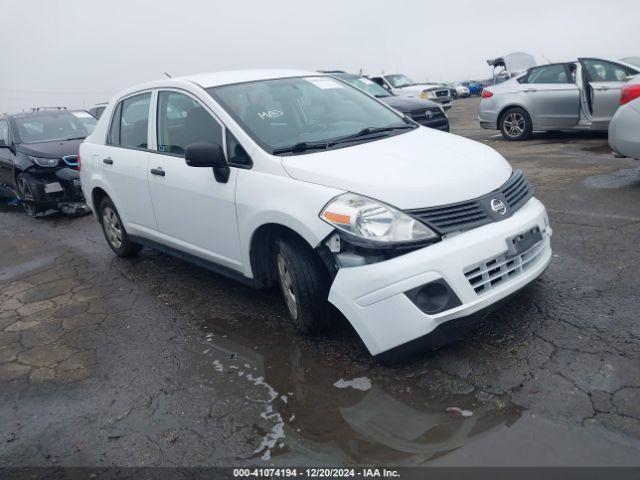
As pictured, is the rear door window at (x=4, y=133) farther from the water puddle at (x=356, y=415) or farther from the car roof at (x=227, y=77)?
the water puddle at (x=356, y=415)

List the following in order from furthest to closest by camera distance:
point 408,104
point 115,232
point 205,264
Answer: point 408,104 → point 115,232 → point 205,264

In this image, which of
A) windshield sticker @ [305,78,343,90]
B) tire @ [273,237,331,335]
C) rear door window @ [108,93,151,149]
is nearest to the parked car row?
windshield sticker @ [305,78,343,90]

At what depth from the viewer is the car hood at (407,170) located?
10.4 feet

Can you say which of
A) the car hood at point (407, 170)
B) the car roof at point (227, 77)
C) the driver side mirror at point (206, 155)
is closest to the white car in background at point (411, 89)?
the car roof at point (227, 77)

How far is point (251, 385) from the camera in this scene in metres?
3.34

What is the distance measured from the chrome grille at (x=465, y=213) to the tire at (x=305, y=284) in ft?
2.32

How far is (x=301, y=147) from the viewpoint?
378cm

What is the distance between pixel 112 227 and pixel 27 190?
3.81 m

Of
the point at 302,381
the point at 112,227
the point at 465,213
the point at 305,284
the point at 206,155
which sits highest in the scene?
the point at 206,155

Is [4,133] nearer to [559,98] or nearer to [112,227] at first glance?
[112,227]

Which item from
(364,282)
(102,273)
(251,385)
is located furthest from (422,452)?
(102,273)

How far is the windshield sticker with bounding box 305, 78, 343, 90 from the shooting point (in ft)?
15.3

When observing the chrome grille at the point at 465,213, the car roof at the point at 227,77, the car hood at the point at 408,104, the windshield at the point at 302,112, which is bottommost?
the car hood at the point at 408,104

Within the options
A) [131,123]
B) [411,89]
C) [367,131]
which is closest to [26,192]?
[131,123]
